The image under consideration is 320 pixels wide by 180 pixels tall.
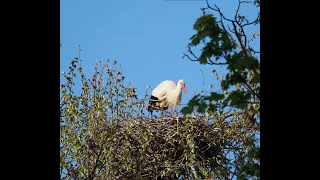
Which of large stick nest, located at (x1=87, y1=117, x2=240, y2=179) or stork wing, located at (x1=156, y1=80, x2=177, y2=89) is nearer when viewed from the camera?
large stick nest, located at (x1=87, y1=117, x2=240, y2=179)

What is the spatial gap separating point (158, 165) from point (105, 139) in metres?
0.96

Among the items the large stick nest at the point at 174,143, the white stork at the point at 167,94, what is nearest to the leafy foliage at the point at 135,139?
the large stick nest at the point at 174,143

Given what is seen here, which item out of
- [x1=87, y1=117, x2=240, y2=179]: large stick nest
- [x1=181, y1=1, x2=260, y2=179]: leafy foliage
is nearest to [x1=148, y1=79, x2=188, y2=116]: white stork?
[x1=87, y1=117, x2=240, y2=179]: large stick nest

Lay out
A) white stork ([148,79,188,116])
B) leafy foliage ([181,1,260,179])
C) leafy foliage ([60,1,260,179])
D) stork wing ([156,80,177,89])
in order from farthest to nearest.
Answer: stork wing ([156,80,177,89]) < white stork ([148,79,188,116]) < leafy foliage ([60,1,260,179]) < leafy foliage ([181,1,260,179])

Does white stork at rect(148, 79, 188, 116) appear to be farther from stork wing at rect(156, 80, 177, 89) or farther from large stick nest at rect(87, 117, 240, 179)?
large stick nest at rect(87, 117, 240, 179)

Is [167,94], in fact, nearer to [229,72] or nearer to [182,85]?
[182,85]

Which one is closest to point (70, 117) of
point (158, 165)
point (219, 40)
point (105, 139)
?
point (105, 139)

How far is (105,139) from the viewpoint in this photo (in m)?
4.21

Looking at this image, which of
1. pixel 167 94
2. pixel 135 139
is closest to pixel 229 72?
pixel 135 139

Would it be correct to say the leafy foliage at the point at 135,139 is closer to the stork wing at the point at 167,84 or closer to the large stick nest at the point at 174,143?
the large stick nest at the point at 174,143
